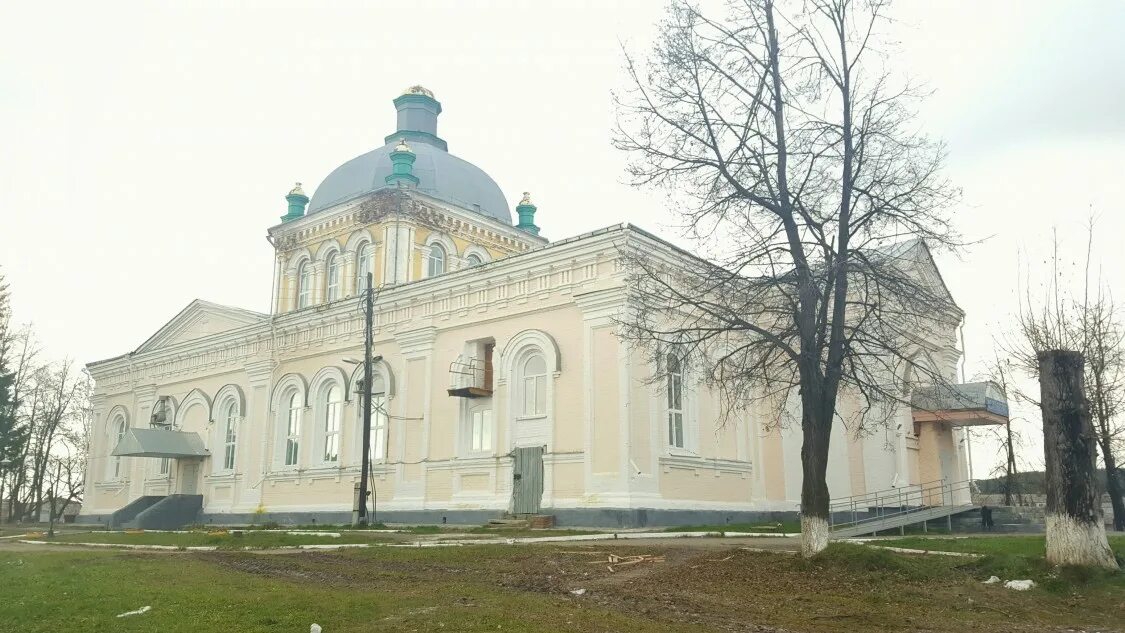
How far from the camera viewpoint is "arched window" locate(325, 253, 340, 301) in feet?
106

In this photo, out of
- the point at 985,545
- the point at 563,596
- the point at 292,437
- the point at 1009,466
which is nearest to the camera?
the point at 563,596

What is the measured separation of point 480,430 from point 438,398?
1706 mm

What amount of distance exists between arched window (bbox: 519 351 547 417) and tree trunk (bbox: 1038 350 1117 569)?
12833mm

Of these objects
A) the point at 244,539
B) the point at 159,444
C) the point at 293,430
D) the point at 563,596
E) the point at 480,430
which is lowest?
the point at 244,539

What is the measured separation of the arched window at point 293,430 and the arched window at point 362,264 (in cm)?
459

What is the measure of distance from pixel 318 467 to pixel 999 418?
19.7 m

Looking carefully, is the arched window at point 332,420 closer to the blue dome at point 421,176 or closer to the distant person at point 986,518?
the blue dome at point 421,176

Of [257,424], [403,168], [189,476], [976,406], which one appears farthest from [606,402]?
[189,476]

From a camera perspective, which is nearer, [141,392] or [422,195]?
[422,195]

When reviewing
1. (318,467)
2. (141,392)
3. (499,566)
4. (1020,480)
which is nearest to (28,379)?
(141,392)

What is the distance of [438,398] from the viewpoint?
2409 centimetres

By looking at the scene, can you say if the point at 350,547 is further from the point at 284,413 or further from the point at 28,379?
the point at 28,379

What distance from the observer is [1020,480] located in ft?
116

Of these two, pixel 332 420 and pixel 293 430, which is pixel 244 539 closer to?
pixel 332 420
